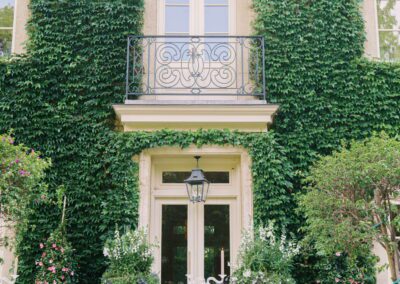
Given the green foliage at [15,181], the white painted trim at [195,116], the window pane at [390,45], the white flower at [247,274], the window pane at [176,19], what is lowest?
the white flower at [247,274]

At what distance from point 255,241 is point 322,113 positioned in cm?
246

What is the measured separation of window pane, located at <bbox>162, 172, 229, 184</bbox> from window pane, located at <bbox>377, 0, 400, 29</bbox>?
3722 mm

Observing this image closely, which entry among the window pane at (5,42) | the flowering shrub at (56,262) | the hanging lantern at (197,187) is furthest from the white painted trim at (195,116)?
the window pane at (5,42)

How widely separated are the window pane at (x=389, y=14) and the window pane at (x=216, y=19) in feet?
8.65

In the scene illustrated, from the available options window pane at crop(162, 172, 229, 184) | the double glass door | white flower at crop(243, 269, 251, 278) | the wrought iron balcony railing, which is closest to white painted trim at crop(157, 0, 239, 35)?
the wrought iron balcony railing

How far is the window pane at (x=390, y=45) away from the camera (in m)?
8.66

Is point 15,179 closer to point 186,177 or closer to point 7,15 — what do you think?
point 186,177

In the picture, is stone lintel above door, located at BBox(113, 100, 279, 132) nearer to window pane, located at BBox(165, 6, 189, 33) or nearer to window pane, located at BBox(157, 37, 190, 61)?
window pane, located at BBox(157, 37, 190, 61)

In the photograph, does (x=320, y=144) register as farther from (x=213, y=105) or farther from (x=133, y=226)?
(x=133, y=226)

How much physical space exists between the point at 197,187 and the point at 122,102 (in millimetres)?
1773

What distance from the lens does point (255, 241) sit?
6750 millimetres

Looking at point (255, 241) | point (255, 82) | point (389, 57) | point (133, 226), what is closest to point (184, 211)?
point (133, 226)

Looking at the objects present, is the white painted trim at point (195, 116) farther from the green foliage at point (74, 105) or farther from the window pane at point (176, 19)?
the window pane at point (176, 19)

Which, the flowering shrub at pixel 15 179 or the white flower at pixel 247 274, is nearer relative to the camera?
the flowering shrub at pixel 15 179
